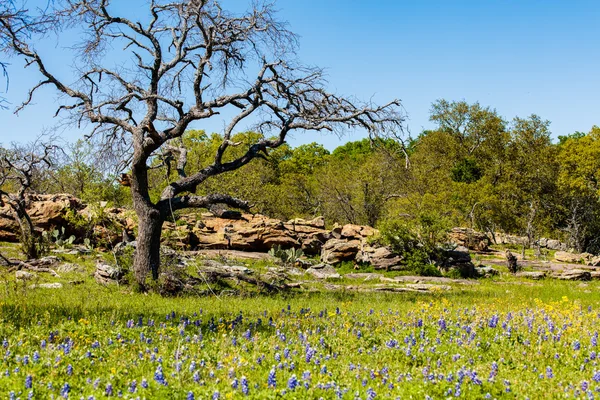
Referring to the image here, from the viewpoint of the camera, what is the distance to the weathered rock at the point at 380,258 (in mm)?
25062

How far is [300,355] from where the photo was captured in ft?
22.9

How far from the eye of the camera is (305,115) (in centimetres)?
1823

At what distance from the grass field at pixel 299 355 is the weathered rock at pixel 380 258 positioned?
14.0 metres

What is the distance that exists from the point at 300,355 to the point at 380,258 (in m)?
18.8

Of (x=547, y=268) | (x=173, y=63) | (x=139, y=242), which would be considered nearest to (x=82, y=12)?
(x=173, y=63)

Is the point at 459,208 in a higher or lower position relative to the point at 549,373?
higher

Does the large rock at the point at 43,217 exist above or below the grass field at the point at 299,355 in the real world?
above

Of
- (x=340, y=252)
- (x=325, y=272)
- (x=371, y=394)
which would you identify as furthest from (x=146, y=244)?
(x=340, y=252)

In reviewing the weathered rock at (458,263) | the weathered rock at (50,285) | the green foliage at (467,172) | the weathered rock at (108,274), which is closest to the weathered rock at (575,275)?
the weathered rock at (458,263)

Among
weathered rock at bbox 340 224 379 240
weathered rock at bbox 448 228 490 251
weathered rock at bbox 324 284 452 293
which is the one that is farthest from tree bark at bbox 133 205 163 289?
weathered rock at bbox 448 228 490 251

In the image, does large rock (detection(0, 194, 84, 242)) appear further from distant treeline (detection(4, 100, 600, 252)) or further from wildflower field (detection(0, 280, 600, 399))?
wildflower field (detection(0, 280, 600, 399))

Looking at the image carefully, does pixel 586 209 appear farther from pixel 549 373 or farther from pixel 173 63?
pixel 549 373

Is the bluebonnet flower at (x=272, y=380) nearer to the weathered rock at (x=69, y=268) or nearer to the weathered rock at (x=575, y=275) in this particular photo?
the weathered rock at (x=69, y=268)

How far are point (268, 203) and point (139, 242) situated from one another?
2804cm
